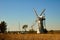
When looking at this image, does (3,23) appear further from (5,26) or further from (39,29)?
(39,29)

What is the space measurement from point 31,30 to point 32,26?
288 centimetres

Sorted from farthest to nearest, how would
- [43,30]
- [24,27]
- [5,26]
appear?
1. [24,27]
2. [5,26]
3. [43,30]

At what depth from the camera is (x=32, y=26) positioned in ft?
363

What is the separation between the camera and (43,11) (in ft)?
361

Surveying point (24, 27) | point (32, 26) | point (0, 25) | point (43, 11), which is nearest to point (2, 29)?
point (0, 25)

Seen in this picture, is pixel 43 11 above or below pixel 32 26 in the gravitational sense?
above

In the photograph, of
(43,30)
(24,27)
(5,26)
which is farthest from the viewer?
(24,27)

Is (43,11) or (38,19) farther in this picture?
(43,11)

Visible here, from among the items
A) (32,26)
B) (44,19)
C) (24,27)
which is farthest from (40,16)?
(24,27)

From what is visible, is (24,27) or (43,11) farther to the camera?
(24,27)

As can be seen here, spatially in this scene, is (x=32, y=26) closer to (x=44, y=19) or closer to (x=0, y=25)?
(x=44, y=19)

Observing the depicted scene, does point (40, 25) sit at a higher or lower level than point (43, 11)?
lower

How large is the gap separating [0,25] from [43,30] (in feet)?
79.5

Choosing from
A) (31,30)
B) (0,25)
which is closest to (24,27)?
(31,30)
